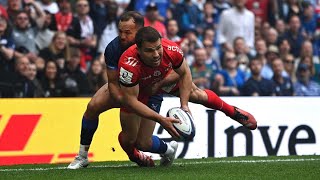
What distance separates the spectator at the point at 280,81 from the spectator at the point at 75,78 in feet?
11.3

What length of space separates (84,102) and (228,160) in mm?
2708

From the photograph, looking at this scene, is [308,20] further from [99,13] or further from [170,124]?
[170,124]

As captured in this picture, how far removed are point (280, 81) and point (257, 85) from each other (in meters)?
0.84

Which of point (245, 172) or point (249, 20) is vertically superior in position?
point (249, 20)

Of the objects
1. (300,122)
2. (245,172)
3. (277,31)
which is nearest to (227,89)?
(300,122)

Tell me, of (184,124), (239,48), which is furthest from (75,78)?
(184,124)

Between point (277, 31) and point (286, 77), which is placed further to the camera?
point (277, 31)

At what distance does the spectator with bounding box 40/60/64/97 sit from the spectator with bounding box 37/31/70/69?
373 millimetres

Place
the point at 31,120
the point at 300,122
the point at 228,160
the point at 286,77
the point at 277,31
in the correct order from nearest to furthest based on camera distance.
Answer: the point at 228,160 < the point at 31,120 < the point at 300,122 < the point at 286,77 < the point at 277,31

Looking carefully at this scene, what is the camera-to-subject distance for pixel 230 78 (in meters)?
16.2

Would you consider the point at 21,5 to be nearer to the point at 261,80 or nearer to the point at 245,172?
the point at 261,80

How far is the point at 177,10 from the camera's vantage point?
17.3 m

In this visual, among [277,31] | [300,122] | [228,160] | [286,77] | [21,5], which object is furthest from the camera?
[277,31]

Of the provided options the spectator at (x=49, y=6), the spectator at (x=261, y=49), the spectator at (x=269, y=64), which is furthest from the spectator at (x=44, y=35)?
the spectator at (x=261, y=49)
